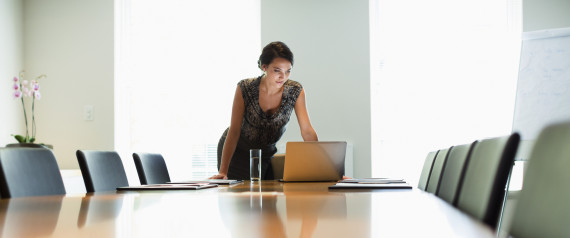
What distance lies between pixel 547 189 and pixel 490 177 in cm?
14

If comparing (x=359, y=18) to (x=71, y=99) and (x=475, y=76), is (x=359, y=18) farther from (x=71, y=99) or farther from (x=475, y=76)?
(x=71, y=99)

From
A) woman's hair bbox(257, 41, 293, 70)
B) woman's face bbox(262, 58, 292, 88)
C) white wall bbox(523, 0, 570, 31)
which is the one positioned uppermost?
white wall bbox(523, 0, 570, 31)

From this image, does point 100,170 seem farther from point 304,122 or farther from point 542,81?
point 542,81

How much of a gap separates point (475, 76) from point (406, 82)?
0.53 m

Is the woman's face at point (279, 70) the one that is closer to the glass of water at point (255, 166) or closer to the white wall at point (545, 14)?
the glass of water at point (255, 166)

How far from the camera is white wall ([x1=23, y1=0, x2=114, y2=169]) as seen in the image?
14.5ft

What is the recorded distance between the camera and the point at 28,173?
1606mm

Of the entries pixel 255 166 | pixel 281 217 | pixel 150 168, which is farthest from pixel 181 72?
pixel 281 217

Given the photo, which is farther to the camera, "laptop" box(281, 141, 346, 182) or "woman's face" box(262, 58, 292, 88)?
"woman's face" box(262, 58, 292, 88)

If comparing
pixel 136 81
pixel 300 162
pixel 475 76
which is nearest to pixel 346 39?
pixel 475 76

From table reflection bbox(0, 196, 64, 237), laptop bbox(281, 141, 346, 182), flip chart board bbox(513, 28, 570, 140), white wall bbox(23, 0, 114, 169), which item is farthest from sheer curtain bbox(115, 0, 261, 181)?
table reflection bbox(0, 196, 64, 237)

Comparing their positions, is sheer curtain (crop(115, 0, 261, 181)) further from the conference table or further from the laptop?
the conference table

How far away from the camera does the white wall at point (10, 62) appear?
4.20m

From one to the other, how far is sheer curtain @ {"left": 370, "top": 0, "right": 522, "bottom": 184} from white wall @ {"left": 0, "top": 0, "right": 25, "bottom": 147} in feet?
9.70
